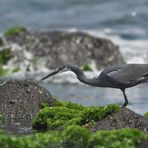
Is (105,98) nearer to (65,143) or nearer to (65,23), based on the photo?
(65,143)

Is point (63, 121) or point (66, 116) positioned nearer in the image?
point (63, 121)

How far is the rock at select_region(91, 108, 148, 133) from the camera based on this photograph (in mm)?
11742

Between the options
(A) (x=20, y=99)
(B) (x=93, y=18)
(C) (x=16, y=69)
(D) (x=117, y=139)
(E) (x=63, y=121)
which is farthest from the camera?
(B) (x=93, y=18)

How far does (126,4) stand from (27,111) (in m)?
25.3

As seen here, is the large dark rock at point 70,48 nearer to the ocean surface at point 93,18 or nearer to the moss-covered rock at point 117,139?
the ocean surface at point 93,18

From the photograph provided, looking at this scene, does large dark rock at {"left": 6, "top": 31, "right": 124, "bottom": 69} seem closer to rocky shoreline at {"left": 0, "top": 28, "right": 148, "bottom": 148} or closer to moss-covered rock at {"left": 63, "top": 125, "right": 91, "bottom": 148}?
rocky shoreline at {"left": 0, "top": 28, "right": 148, "bottom": 148}

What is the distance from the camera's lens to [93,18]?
1432 inches

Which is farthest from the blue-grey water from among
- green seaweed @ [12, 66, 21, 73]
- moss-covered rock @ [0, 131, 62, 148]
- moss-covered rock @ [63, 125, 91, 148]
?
moss-covered rock @ [0, 131, 62, 148]

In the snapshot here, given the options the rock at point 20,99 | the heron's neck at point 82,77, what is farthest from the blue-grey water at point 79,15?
the rock at point 20,99

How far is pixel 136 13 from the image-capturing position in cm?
3600

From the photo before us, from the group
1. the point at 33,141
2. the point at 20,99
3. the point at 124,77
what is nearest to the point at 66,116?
the point at 20,99

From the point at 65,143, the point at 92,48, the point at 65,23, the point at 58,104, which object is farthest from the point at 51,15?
the point at 65,143

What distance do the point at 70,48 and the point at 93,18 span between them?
11.5 metres

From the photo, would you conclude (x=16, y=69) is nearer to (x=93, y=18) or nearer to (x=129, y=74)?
(x=129, y=74)
